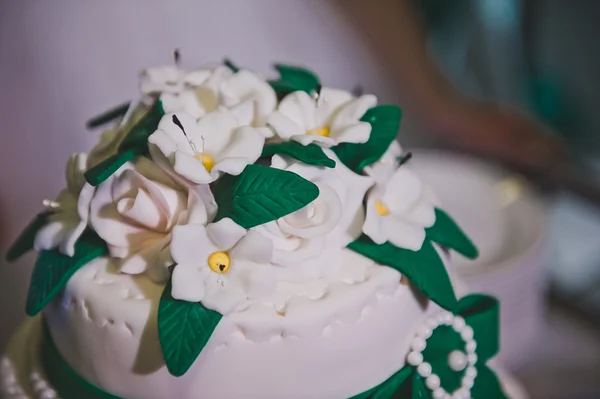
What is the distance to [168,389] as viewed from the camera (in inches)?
20.4

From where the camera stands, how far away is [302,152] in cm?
51

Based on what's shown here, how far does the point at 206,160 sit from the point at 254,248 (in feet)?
0.28

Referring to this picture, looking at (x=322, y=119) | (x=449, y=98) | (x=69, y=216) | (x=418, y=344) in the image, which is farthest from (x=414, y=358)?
(x=449, y=98)

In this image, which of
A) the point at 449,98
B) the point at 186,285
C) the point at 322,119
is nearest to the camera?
the point at 186,285

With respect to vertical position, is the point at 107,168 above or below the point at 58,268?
above

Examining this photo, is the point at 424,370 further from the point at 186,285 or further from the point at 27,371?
the point at 27,371

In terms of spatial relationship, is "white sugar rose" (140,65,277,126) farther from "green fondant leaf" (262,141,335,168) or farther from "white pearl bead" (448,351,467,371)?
"white pearl bead" (448,351,467,371)

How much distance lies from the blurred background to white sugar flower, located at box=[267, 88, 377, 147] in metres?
0.47

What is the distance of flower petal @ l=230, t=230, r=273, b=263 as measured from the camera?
0.48 metres

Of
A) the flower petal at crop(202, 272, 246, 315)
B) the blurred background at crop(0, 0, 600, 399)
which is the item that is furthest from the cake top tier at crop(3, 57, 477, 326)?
the blurred background at crop(0, 0, 600, 399)

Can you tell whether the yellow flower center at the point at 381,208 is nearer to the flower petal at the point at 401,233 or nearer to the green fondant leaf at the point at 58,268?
the flower petal at the point at 401,233

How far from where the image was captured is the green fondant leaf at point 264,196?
49 cm

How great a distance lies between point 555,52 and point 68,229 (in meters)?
1.66

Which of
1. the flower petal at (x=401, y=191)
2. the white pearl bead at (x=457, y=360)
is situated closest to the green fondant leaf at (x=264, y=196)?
the flower petal at (x=401, y=191)
